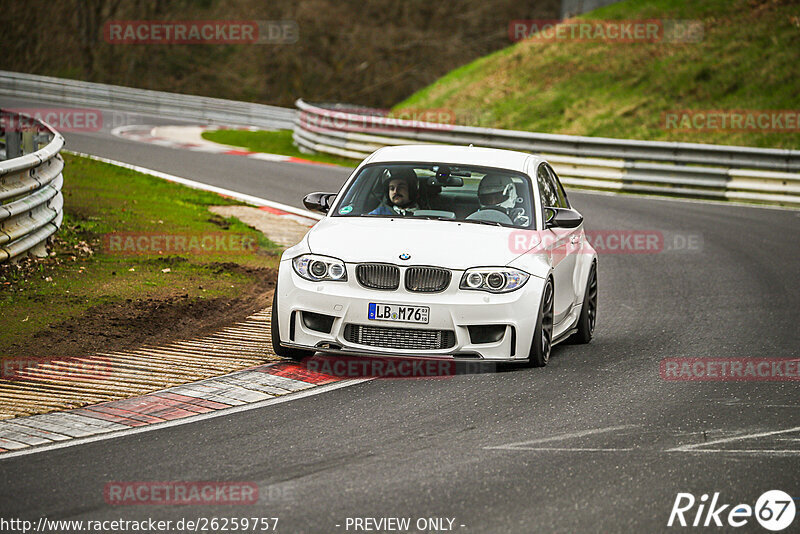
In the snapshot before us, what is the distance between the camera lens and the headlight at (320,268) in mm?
8117

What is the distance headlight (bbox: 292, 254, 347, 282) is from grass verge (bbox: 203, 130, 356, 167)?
1778 cm

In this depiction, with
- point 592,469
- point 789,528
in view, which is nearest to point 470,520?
point 592,469

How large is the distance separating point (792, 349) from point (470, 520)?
5.29m

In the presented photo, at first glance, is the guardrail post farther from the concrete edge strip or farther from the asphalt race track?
the asphalt race track

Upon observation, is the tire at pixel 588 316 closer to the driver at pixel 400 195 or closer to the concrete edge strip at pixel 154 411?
the driver at pixel 400 195

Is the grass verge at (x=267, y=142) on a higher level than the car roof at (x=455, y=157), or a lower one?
lower

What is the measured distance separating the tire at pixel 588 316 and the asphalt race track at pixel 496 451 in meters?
0.21

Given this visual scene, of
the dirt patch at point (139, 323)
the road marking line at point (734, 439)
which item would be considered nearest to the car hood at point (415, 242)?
the dirt patch at point (139, 323)

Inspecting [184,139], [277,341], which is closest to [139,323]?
[277,341]

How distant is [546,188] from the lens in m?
9.66

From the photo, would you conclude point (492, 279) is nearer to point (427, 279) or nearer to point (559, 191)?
point (427, 279)

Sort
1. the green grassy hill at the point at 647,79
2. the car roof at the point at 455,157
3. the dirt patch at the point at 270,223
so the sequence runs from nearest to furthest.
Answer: the car roof at the point at 455,157 < the dirt patch at the point at 270,223 < the green grassy hill at the point at 647,79

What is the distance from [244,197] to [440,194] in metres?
9.94

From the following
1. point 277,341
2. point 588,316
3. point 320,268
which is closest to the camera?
point 320,268
